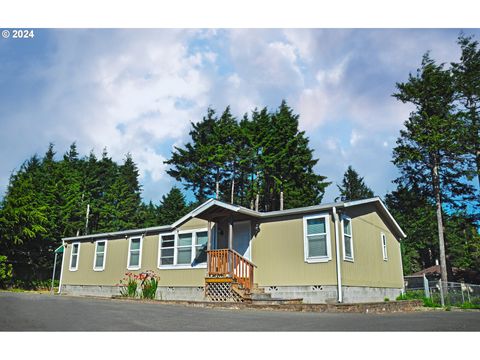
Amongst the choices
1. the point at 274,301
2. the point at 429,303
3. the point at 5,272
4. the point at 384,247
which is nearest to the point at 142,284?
the point at 274,301

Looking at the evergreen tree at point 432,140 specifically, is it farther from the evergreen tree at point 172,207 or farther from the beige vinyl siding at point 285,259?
the evergreen tree at point 172,207

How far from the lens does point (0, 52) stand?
9609mm

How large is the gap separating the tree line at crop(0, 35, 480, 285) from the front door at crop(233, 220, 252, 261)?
528 inches

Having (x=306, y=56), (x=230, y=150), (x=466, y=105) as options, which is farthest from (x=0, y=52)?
(x=466, y=105)

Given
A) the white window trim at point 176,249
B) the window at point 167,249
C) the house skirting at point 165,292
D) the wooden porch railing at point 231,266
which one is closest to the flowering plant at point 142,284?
the house skirting at point 165,292

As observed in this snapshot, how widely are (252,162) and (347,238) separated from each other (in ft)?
56.2

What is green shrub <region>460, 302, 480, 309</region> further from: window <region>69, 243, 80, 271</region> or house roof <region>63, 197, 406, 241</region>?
window <region>69, 243, 80, 271</region>

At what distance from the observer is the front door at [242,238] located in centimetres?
1305

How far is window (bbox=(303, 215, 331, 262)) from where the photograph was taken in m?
11.2

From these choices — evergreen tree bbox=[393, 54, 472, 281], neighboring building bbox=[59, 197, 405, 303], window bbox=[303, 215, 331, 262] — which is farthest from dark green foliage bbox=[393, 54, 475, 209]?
window bbox=[303, 215, 331, 262]

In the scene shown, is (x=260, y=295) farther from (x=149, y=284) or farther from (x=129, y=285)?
(x=129, y=285)

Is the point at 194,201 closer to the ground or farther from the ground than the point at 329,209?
farther from the ground
